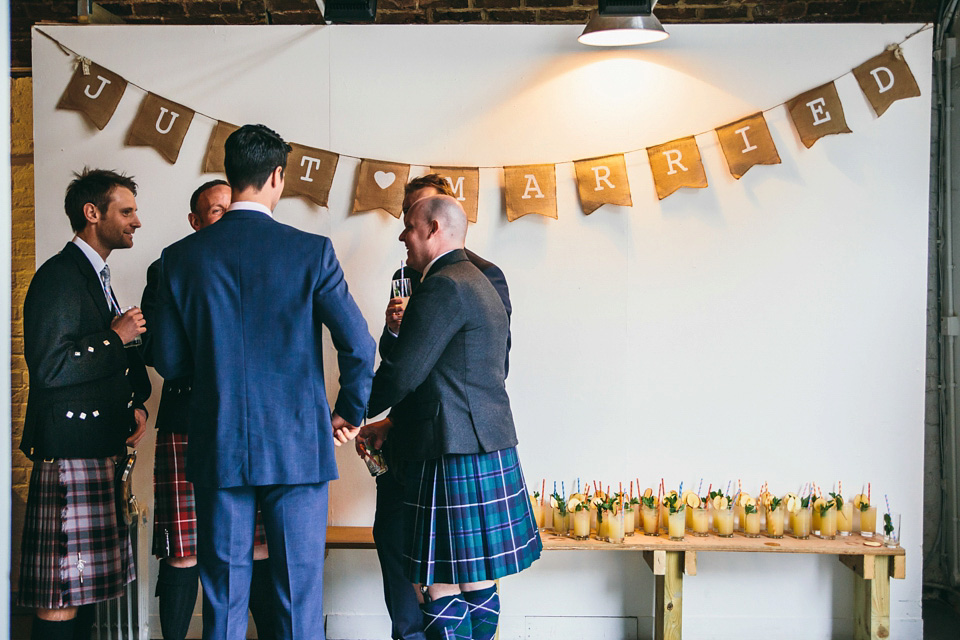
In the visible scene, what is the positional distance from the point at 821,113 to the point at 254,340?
2239 mm

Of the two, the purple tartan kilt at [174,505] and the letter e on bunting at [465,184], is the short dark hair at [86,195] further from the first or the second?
the letter e on bunting at [465,184]

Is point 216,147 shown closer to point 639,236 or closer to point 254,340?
point 254,340

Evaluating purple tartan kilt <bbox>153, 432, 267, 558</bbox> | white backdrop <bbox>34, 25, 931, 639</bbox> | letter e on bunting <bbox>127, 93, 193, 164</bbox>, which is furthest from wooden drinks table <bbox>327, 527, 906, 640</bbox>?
letter e on bunting <bbox>127, 93, 193, 164</bbox>

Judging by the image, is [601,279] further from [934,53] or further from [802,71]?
[934,53]

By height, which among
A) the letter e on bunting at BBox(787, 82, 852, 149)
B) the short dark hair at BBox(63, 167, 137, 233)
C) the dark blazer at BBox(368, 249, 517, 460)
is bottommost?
the dark blazer at BBox(368, 249, 517, 460)

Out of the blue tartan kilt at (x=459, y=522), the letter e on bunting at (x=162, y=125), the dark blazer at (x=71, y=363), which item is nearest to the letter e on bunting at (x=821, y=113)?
the blue tartan kilt at (x=459, y=522)

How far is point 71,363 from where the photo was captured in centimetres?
243

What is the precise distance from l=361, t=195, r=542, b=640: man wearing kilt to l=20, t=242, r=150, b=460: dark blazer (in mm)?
853

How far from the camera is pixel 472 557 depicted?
2.27 meters

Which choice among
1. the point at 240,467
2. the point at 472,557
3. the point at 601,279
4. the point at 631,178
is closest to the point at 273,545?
the point at 240,467

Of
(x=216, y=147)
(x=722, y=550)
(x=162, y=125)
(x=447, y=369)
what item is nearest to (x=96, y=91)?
(x=162, y=125)

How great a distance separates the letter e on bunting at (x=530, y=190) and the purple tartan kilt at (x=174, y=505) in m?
1.43

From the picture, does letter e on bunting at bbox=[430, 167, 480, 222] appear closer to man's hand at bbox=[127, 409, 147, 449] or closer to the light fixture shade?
the light fixture shade

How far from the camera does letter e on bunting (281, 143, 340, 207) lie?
3.07 m
